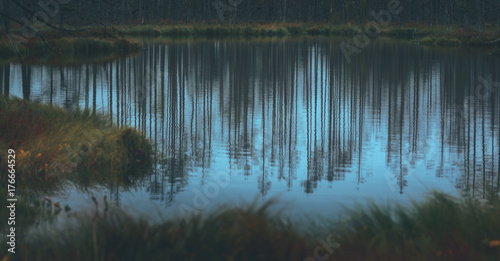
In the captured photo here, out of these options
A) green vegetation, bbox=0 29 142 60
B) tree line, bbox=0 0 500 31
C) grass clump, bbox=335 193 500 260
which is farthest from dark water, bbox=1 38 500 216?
tree line, bbox=0 0 500 31

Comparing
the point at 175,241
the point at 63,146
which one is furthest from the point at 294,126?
the point at 175,241

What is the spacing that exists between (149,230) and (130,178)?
466 cm

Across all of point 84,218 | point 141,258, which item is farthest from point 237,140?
point 141,258

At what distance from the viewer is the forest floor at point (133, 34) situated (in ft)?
119

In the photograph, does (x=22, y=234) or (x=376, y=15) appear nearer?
(x=22, y=234)

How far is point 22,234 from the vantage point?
7.52 metres

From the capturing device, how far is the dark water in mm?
10836

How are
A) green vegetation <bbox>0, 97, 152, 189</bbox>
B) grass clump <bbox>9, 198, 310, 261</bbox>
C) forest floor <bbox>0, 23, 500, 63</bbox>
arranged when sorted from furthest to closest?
forest floor <bbox>0, 23, 500, 63</bbox>, green vegetation <bbox>0, 97, 152, 189</bbox>, grass clump <bbox>9, 198, 310, 261</bbox>

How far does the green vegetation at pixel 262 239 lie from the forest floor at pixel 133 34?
15.5ft

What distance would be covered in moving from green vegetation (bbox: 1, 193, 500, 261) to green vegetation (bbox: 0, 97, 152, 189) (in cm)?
395

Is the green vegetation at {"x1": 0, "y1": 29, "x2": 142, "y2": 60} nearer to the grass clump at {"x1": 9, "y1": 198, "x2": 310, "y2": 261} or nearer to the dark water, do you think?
the dark water

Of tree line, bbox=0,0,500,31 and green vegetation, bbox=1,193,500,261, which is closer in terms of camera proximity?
green vegetation, bbox=1,193,500,261

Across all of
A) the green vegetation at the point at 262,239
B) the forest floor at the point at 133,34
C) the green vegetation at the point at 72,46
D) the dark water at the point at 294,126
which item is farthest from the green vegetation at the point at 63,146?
the green vegetation at the point at 72,46

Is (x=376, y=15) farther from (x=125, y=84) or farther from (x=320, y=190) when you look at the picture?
(x=320, y=190)
